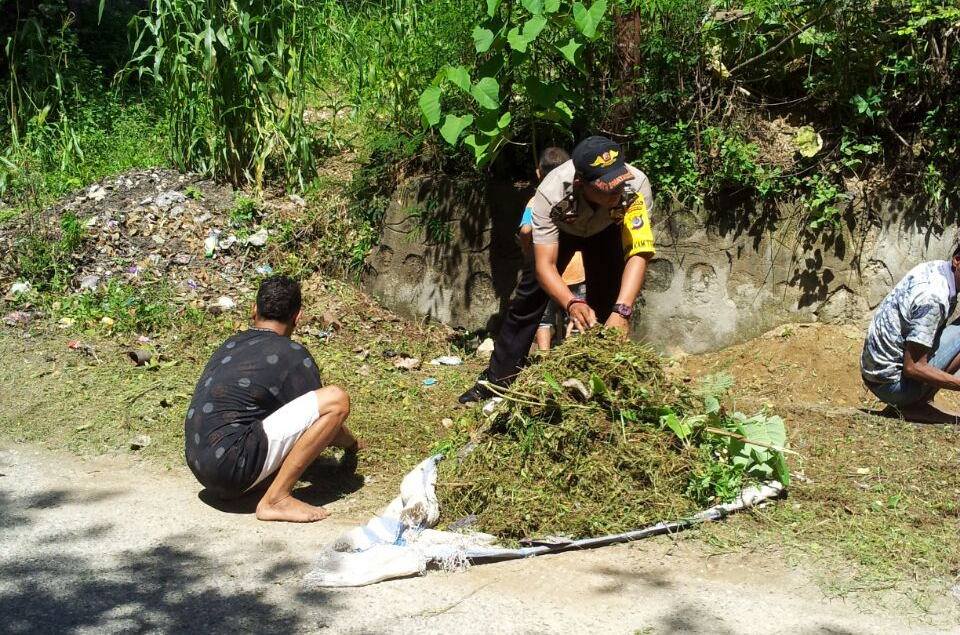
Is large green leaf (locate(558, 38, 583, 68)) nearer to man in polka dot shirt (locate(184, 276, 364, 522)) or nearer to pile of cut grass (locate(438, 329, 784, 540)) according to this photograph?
pile of cut grass (locate(438, 329, 784, 540))

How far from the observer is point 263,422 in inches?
167

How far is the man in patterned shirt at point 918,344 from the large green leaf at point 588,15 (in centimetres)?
247

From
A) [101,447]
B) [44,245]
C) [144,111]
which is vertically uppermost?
[144,111]

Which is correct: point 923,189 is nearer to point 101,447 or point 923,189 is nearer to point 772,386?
point 772,386

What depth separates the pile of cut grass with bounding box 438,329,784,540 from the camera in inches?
160

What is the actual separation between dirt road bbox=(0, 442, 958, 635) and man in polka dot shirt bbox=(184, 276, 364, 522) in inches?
7.9

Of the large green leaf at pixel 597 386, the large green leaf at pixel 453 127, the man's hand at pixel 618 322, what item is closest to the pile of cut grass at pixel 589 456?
the large green leaf at pixel 597 386

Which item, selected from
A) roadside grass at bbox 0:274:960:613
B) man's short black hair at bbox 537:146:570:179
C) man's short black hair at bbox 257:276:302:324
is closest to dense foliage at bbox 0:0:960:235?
man's short black hair at bbox 537:146:570:179

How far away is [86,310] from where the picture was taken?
7246 mm

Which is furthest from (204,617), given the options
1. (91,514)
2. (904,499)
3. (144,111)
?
(144,111)

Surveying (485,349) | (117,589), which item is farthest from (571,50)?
(117,589)

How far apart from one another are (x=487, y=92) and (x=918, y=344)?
3.12 metres

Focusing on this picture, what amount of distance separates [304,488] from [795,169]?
436 cm

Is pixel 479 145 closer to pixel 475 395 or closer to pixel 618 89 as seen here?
pixel 618 89
